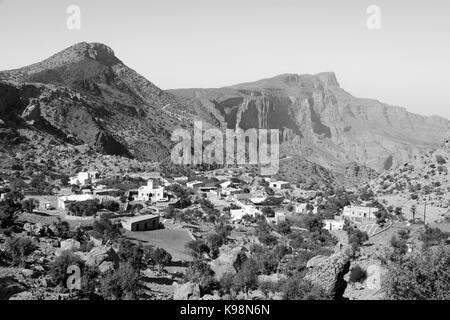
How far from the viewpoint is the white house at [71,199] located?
40.2m

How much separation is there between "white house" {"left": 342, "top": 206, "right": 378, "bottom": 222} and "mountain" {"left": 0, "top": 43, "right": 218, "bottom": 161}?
128 ft

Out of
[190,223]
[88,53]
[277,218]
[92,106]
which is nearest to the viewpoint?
[190,223]

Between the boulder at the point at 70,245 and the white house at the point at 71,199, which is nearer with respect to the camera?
the boulder at the point at 70,245

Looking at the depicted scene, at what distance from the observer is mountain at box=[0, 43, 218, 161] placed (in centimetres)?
6931

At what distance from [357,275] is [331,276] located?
3230 mm

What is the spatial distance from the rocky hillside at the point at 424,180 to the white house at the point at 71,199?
2824cm

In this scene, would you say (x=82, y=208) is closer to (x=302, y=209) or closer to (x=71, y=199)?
(x=71, y=199)

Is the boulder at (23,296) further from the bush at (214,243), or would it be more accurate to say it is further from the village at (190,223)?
the bush at (214,243)

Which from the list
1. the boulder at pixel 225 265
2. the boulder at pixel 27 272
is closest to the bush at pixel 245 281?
the boulder at pixel 225 265

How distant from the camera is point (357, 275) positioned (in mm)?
21281

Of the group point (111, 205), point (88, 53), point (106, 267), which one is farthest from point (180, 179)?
point (88, 53)

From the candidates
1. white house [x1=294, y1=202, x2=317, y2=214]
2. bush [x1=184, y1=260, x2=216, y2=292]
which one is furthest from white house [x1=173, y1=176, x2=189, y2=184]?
bush [x1=184, y1=260, x2=216, y2=292]

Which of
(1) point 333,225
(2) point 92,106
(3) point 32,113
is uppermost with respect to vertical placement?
(2) point 92,106

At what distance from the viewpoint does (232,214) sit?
46.3 m
